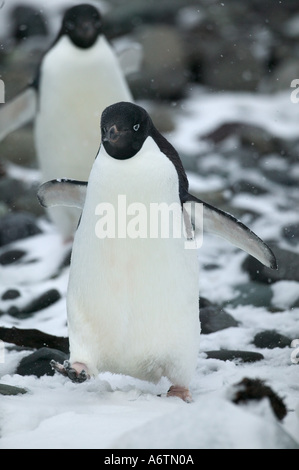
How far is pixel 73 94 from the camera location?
4840 mm

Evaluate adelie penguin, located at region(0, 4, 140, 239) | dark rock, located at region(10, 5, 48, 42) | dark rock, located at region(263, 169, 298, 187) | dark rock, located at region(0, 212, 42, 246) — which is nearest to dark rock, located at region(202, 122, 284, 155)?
dark rock, located at region(263, 169, 298, 187)

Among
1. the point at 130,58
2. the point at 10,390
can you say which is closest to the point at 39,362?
the point at 10,390

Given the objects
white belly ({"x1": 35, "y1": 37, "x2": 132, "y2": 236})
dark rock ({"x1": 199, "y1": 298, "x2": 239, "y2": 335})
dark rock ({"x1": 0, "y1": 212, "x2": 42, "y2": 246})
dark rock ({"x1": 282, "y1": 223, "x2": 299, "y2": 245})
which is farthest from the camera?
dark rock ({"x1": 0, "y1": 212, "x2": 42, "y2": 246})

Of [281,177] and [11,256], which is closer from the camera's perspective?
[11,256]

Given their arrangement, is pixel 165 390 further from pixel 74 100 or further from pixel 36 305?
pixel 74 100

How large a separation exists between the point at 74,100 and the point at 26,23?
5261mm

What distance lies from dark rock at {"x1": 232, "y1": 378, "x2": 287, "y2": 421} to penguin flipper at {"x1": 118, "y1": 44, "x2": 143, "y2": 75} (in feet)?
12.8

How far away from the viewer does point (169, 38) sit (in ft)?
29.5

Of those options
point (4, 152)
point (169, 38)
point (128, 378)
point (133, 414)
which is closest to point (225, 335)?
point (128, 378)

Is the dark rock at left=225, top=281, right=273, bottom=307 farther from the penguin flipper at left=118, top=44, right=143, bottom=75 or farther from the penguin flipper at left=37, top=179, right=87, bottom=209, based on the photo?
the penguin flipper at left=118, top=44, right=143, bottom=75

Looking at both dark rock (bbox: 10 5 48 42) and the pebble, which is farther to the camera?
dark rock (bbox: 10 5 48 42)

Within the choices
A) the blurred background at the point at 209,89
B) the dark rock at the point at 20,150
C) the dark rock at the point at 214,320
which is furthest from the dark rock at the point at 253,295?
the dark rock at the point at 20,150

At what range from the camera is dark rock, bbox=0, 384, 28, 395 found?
2.69 meters
